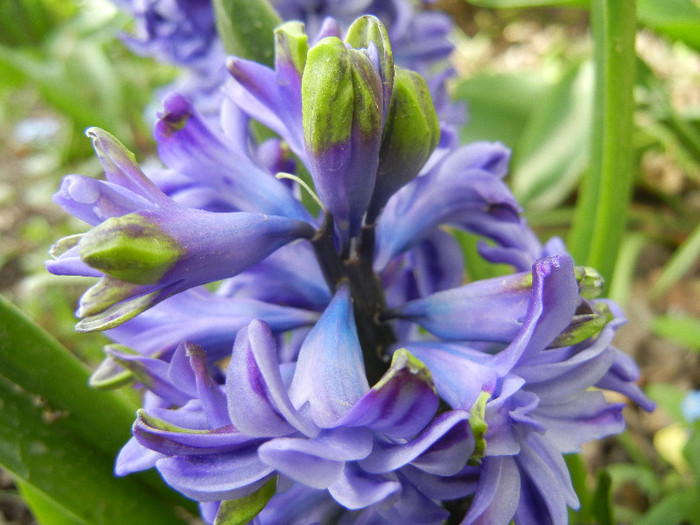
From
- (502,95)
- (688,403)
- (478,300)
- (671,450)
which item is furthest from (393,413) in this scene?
(502,95)

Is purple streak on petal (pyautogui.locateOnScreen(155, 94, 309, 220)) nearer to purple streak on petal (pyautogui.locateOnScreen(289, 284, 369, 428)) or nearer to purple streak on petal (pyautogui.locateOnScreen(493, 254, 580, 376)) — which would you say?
purple streak on petal (pyautogui.locateOnScreen(289, 284, 369, 428))

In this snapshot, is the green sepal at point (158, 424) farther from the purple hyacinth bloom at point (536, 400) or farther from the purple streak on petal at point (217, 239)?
the purple hyacinth bloom at point (536, 400)

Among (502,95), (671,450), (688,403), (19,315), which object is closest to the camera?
(19,315)

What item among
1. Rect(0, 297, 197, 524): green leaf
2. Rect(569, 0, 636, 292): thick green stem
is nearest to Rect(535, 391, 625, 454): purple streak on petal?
Rect(569, 0, 636, 292): thick green stem

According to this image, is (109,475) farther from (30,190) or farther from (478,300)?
(30,190)

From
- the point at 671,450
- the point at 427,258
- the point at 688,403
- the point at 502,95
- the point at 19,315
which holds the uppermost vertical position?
the point at 19,315
